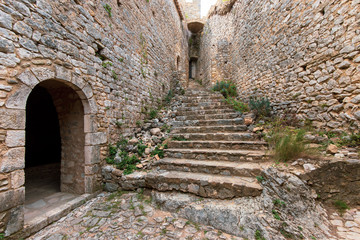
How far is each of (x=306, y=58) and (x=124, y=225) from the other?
5.16m

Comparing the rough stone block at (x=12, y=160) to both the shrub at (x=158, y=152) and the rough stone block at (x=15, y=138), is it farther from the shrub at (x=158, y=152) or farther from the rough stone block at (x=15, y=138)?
the shrub at (x=158, y=152)

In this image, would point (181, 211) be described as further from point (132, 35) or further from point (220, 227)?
point (132, 35)

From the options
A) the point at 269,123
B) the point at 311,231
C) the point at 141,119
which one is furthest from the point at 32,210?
the point at 269,123

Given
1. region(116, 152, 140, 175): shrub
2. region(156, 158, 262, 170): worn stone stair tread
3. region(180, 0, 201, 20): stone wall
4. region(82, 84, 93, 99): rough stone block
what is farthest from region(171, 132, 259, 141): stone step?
region(180, 0, 201, 20): stone wall

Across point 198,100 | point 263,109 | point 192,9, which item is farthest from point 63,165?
point 192,9

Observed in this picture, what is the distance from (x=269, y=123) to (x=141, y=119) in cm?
396

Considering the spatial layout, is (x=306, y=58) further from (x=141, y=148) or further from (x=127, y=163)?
(x=127, y=163)

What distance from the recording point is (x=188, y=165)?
124 inches

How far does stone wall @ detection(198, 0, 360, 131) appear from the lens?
265 centimetres

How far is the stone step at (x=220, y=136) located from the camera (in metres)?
3.69

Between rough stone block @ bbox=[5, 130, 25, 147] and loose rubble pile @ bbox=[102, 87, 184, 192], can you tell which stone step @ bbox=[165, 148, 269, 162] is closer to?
loose rubble pile @ bbox=[102, 87, 184, 192]

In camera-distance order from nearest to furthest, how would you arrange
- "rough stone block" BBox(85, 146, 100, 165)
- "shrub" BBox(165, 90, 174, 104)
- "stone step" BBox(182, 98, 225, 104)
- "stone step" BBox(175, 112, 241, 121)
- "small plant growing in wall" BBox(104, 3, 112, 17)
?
"rough stone block" BBox(85, 146, 100, 165) → "small plant growing in wall" BBox(104, 3, 112, 17) → "stone step" BBox(175, 112, 241, 121) → "stone step" BBox(182, 98, 225, 104) → "shrub" BBox(165, 90, 174, 104)

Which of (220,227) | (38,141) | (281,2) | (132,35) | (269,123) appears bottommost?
(220,227)

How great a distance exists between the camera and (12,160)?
2.02 metres
